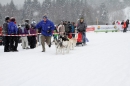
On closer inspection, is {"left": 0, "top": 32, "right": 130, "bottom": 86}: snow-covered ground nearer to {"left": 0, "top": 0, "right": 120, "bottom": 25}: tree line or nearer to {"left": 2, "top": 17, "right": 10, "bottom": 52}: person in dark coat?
{"left": 2, "top": 17, "right": 10, "bottom": 52}: person in dark coat

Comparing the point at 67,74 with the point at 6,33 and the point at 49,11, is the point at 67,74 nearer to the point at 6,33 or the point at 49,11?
the point at 6,33

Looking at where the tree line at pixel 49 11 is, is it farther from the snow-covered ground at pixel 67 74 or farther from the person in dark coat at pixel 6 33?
the snow-covered ground at pixel 67 74

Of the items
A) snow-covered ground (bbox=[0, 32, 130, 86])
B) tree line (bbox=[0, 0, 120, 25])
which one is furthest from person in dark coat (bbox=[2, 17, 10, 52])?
tree line (bbox=[0, 0, 120, 25])

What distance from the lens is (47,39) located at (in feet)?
41.1

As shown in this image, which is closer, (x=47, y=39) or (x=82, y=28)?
(x=47, y=39)

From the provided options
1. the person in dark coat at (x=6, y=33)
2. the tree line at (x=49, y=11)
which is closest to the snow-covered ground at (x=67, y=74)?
the person in dark coat at (x=6, y=33)

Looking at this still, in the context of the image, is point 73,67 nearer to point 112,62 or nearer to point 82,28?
point 112,62

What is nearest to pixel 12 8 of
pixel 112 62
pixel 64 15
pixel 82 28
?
pixel 64 15

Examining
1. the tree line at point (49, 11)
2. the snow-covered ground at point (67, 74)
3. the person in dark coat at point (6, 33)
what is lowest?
the snow-covered ground at point (67, 74)

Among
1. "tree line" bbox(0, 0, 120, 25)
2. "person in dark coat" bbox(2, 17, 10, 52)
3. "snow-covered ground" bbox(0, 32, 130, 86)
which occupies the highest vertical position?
"tree line" bbox(0, 0, 120, 25)

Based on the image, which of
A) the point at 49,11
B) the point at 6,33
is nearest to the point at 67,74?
the point at 6,33

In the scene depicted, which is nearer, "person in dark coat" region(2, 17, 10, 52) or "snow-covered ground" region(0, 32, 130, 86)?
"snow-covered ground" region(0, 32, 130, 86)

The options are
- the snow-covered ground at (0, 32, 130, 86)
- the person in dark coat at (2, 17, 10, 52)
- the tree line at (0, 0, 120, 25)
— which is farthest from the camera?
the tree line at (0, 0, 120, 25)

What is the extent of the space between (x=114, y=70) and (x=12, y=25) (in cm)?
688
